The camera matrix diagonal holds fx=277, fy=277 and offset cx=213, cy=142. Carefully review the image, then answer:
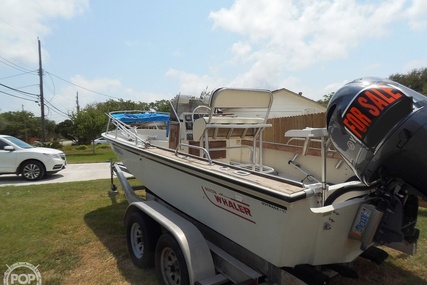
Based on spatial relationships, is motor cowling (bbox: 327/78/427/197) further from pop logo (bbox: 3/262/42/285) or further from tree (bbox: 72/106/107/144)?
tree (bbox: 72/106/107/144)

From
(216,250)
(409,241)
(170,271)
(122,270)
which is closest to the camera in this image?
(409,241)

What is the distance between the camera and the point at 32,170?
865 centimetres

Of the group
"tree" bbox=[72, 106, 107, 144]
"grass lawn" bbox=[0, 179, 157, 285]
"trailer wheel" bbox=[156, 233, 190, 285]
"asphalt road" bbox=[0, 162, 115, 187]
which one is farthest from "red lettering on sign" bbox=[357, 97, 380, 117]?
"tree" bbox=[72, 106, 107, 144]

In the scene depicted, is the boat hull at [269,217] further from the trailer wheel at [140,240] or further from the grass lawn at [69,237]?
the grass lawn at [69,237]

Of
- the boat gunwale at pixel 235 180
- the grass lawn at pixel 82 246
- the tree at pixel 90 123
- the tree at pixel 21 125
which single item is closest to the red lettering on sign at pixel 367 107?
the boat gunwale at pixel 235 180

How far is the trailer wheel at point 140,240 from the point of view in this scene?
9.78 feet

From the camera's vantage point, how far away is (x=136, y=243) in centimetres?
328

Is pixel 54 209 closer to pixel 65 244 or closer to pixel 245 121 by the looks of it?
pixel 65 244

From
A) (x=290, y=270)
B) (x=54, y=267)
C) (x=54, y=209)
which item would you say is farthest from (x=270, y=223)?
(x=54, y=209)

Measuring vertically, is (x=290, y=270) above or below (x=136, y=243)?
above

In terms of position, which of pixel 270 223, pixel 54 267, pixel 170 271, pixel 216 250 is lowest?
pixel 54 267

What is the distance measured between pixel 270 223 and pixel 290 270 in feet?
1.44

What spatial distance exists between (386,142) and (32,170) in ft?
31.8

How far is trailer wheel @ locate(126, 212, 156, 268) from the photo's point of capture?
117 inches
